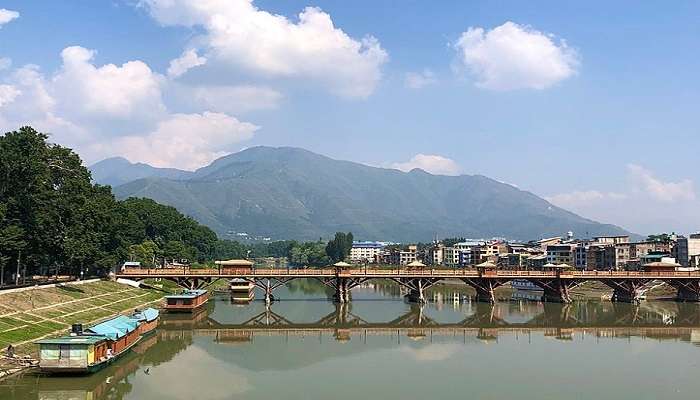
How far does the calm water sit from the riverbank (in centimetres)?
487

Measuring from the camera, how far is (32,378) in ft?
119

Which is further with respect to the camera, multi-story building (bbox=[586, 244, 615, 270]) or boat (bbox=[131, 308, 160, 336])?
multi-story building (bbox=[586, 244, 615, 270])

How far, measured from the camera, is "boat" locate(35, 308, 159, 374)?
120 feet

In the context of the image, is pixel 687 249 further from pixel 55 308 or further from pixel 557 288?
pixel 55 308

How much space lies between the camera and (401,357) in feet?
161

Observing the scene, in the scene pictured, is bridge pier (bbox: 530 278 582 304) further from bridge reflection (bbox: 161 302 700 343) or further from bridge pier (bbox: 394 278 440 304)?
bridge pier (bbox: 394 278 440 304)

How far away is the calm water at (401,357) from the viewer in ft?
122

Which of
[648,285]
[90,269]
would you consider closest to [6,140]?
[90,269]

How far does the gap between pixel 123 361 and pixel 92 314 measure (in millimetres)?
17401

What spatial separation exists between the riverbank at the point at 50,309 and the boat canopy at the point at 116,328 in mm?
4026

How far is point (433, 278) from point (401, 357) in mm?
39339

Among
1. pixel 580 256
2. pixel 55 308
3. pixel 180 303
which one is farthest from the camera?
pixel 580 256

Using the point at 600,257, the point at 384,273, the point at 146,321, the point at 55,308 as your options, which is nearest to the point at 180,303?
the point at 55,308

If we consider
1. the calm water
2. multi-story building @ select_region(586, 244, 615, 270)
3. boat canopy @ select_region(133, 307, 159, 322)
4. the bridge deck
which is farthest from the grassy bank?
multi-story building @ select_region(586, 244, 615, 270)
